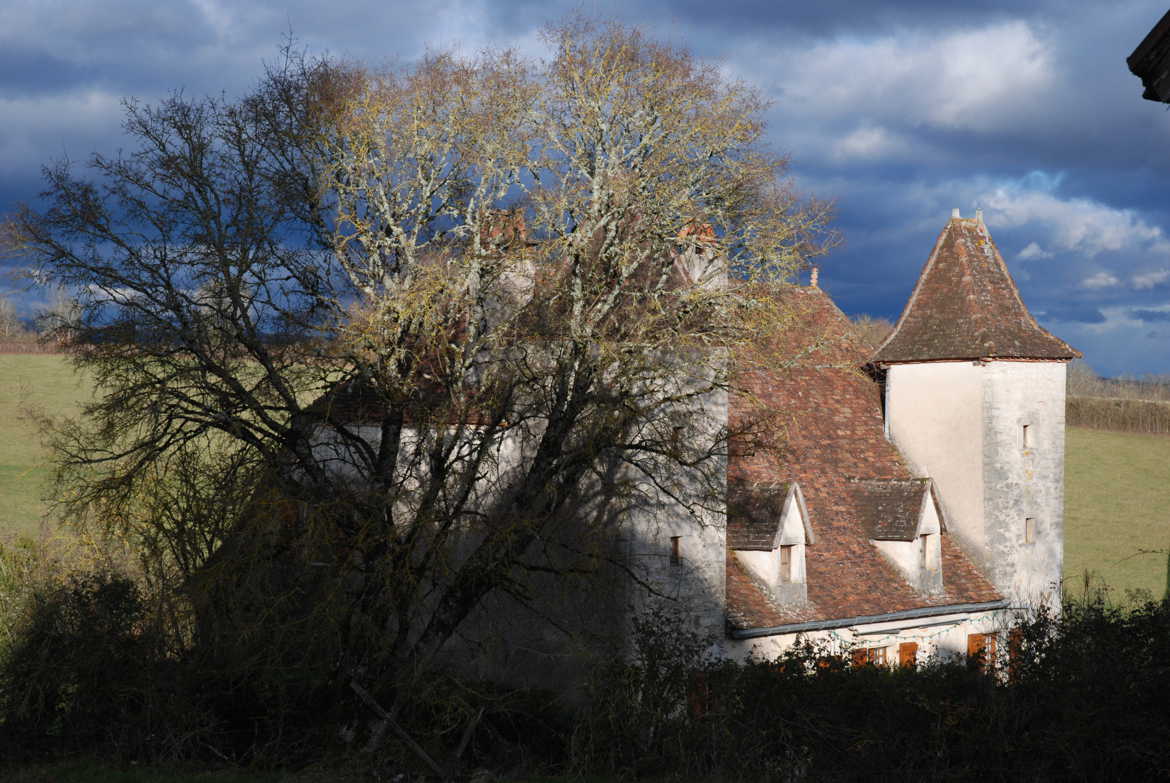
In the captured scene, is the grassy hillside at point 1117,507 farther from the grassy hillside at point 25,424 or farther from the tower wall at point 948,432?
the grassy hillside at point 25,424

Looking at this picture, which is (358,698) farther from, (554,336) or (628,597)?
(554,336)

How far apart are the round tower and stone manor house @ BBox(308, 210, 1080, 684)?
42mm

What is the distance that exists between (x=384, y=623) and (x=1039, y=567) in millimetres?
15457

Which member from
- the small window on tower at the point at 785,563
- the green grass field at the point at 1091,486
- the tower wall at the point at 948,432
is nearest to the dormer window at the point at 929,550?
the tower wall at the point at 948,432

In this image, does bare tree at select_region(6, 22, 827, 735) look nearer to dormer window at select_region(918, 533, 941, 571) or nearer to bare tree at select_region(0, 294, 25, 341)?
dormer window at select_region(918, 533, 941, 571)

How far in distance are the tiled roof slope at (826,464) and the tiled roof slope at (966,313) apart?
145cm

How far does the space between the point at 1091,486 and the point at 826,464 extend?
31.3 meters

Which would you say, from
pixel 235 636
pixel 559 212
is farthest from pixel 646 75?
pixel 235 636

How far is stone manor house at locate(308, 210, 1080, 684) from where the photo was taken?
1969 centimetres

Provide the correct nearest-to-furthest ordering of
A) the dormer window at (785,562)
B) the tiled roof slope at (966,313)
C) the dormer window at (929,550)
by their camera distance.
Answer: the dormer window at (785,562), the dormer window at (929,550), the tiled roof slope at (966,313)

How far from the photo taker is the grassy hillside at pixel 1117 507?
3681 cm

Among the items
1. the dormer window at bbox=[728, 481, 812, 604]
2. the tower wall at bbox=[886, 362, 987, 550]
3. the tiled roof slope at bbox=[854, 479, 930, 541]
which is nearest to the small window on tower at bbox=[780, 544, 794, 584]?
the dormer window at bbox=[728, 481, 812, 604]

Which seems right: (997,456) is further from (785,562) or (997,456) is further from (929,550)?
(785,562)

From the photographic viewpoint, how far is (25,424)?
21219 mm
